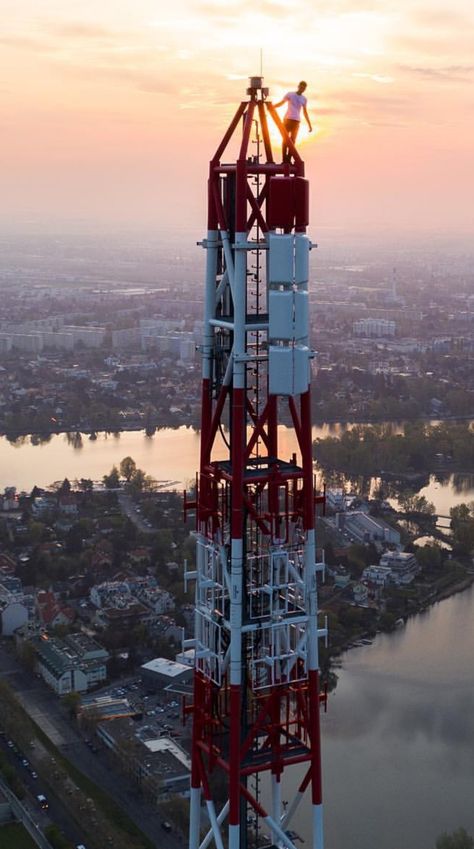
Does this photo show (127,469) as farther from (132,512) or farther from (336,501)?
(336,501)

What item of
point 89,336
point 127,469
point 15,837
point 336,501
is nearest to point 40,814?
point 15,837

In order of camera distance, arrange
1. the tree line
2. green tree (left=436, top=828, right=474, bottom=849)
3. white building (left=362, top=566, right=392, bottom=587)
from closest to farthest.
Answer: green tree (left=436, top=828, right=474, bottom=849), white building (left=362, top=566, right=392, bottom=587), the tree line

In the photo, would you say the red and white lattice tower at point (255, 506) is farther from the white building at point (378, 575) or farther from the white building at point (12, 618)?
the white building at point (378, 575)

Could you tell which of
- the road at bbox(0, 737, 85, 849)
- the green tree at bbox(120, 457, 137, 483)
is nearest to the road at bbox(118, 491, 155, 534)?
the green tree at bbox(120, 457, 137, 483)

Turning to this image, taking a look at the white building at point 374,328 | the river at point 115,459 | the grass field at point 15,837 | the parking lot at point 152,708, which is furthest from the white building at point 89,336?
the grass field at point 15,837

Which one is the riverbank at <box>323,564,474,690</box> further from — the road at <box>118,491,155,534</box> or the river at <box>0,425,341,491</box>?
the river at <box>0,425,341,491</box>

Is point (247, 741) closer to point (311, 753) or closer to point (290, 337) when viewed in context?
point (311, 753)

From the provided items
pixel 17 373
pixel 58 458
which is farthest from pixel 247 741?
pixel 17 373
